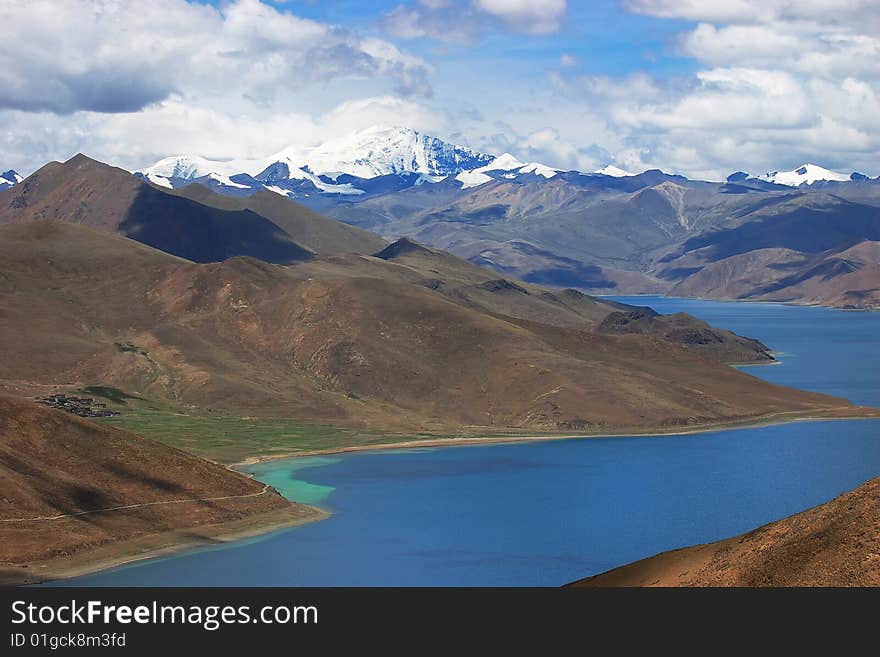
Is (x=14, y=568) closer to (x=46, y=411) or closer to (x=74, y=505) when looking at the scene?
(x=74, y=505)

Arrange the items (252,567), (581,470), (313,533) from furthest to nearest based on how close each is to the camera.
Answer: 1. (581,470)
2. (313,533)
3. (252,567)

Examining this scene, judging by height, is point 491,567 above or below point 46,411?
below

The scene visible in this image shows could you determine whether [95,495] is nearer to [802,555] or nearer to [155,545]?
[155,545]
